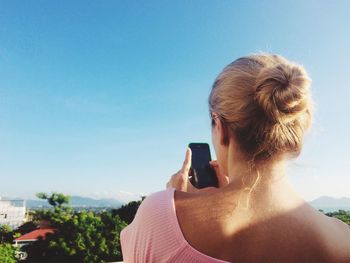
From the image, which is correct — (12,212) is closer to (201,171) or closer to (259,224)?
(201,171)

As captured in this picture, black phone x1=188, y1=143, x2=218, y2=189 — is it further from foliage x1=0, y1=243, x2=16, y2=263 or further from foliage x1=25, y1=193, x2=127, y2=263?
Result: foliage x1=25, y1=193, x2=127, y2=263

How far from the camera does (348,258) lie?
57 cm

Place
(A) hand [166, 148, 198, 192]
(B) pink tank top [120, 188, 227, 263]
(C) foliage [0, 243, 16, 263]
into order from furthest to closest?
(C) foliage [0, 243, 16, 263] < (A) hand [166, 148, 198, 192] < (B) pink tank top [120, 188, 227, 263]

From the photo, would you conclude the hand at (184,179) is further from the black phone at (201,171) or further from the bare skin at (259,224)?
the bare skin at (259,224)

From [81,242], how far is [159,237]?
17879 mm

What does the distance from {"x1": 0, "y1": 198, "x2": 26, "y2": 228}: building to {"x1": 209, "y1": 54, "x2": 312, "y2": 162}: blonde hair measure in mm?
62478

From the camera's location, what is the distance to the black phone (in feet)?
2.71

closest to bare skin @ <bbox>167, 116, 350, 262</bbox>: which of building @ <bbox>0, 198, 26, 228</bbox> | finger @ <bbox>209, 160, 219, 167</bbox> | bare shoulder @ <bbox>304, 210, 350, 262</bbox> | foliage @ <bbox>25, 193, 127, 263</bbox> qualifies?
bare shoulder @ <bbox>304, 210, 350, 262</bbox>

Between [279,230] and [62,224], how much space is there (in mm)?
18783

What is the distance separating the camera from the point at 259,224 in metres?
0.56

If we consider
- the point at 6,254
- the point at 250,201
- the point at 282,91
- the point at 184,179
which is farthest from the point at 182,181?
the point at 6,254

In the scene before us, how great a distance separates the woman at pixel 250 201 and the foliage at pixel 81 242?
695 inches

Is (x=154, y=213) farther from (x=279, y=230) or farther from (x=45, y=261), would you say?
(x=45, y=261)

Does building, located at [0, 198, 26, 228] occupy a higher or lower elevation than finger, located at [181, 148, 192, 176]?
lower
